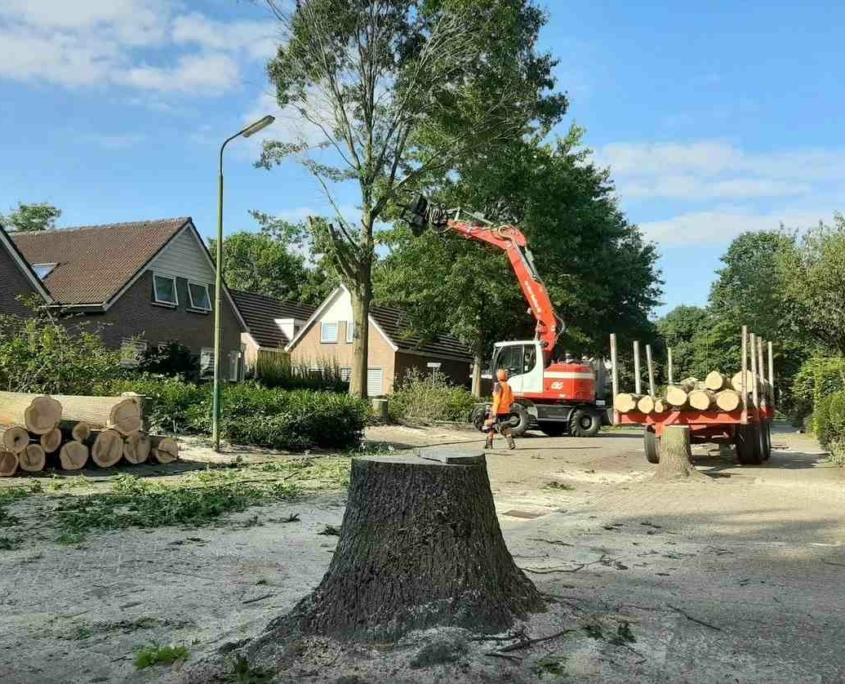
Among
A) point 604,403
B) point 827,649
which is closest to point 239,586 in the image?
point 827,649

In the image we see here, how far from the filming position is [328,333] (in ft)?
150

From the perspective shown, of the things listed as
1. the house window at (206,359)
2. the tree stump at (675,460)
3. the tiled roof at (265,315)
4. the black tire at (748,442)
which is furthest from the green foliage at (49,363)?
the tiled roof at (265,315)

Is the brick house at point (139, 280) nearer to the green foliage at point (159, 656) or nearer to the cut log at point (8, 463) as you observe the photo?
the cut log at point (8, 463)

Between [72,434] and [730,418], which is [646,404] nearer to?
[730,418]

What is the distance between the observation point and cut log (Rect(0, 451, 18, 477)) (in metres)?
10.9

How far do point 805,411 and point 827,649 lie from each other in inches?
1164

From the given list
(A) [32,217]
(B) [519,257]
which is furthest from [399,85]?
(A) [32,217]

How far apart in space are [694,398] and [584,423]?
9.80 metres

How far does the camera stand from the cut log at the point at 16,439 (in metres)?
10.9

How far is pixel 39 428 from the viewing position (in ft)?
37.2

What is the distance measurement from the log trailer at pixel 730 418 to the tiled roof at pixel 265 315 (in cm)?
3112

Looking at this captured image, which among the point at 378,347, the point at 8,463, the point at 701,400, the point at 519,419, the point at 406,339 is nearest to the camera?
the point at 8,463

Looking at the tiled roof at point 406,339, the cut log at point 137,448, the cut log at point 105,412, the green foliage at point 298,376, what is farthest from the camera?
the tiled roof at point 406,339

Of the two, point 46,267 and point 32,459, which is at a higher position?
point 46,267
